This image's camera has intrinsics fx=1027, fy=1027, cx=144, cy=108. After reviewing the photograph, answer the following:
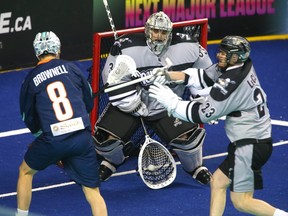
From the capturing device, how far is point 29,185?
28.1 feet

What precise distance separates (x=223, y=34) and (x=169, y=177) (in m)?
4.86

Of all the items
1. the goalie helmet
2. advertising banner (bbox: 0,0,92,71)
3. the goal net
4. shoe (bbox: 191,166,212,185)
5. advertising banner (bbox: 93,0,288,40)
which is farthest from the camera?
advertising banner (bbox: 93,0,288,40)

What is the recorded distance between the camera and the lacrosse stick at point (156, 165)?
969 cm

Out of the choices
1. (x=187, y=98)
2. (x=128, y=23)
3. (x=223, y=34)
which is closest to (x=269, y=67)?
(x=223, y=34)

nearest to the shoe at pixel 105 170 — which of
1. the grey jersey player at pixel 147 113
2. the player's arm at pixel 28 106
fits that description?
the grey jersey player at pixel 147 113

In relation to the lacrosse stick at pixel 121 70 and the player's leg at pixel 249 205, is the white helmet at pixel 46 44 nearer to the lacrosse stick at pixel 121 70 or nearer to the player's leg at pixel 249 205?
the lacrosse stick at pixel 121 70

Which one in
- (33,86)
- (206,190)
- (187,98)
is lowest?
(206,190)

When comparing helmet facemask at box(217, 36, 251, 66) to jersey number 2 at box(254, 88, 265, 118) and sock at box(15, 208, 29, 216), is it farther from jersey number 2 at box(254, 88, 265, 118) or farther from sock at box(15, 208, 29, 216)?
sock at box(15, 208, 29, 216)

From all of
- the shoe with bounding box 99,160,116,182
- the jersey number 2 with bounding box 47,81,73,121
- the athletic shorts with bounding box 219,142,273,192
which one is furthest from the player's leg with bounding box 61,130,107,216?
the shoe with bounding box 99,160,116,182

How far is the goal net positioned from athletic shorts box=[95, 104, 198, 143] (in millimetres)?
318

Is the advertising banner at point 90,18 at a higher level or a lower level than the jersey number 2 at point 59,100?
lower

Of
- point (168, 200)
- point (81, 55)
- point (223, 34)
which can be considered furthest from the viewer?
point (223, 34)

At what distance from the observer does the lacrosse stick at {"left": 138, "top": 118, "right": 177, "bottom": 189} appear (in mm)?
9685

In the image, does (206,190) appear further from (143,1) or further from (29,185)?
(143,1)
